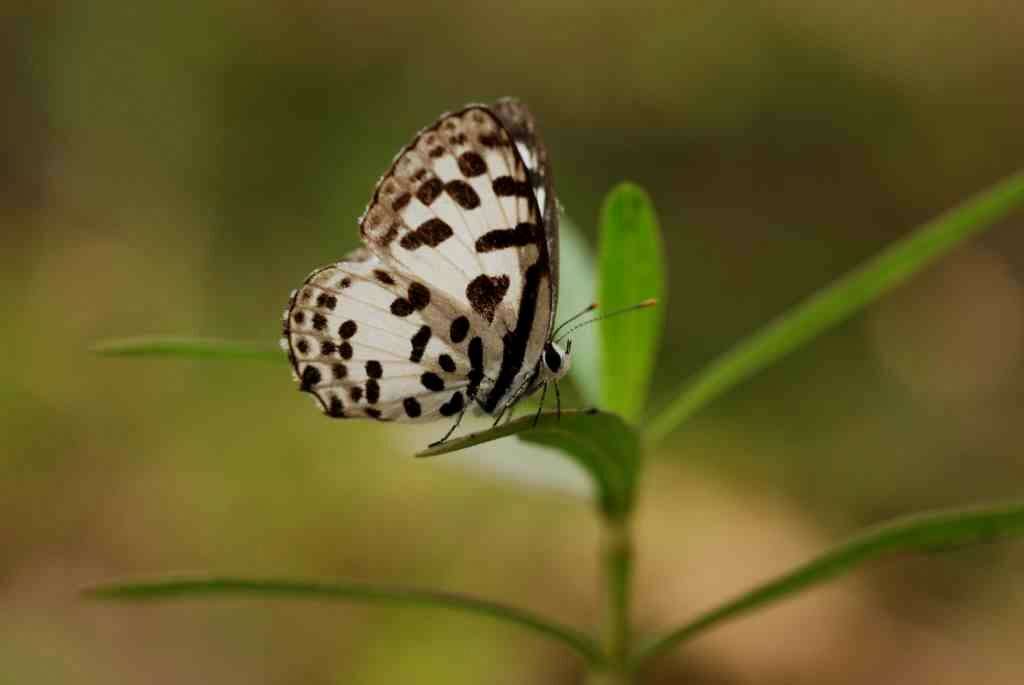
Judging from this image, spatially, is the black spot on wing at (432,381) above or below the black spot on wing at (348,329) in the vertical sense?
below

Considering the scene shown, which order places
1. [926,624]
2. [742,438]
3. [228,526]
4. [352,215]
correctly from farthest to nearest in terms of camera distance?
[352,215], [742,438], [228,526], [926,624]

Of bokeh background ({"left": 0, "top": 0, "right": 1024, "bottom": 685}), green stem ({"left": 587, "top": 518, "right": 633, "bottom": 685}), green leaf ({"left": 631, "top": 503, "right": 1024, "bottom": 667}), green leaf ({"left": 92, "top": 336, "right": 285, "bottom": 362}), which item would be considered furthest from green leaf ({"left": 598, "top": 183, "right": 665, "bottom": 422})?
bokeh background ({"left": 0, "top": 0, "right": 1024, "bottom": 685})

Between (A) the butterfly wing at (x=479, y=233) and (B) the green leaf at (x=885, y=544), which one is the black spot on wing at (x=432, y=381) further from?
(B) the green leaf at (x=885, y=544)

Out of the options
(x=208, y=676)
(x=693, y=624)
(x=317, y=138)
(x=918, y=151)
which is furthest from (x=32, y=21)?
(x=693, y=624)

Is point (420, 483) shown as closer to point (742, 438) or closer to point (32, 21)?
point (742, 438)

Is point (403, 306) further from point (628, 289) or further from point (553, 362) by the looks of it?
point (628, 289)

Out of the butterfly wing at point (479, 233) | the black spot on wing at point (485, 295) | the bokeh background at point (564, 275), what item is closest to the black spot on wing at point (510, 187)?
the butterfly wing at point (479, 233)
